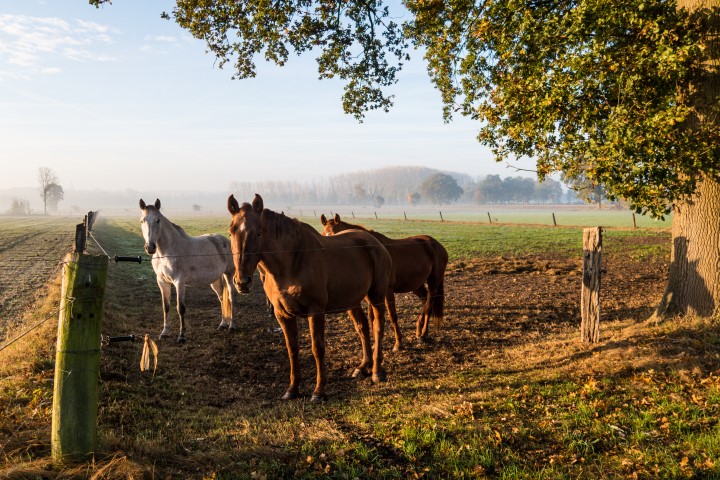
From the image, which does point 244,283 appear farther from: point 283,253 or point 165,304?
point 165,304

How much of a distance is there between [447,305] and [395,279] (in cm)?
388

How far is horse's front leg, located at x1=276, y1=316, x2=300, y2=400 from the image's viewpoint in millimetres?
6379

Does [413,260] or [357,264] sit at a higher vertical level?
[357,264]

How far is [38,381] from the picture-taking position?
18.9 feet

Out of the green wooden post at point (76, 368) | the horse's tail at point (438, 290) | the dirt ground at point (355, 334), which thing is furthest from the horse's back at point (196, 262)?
the green wooden post at point (76, 368)

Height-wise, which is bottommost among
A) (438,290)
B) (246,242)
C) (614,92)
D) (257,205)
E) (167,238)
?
(438,290)

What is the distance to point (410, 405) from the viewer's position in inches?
229

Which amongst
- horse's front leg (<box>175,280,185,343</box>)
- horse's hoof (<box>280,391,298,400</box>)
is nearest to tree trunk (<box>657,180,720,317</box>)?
horse's hoof (<box>280,391,298,400</box>)

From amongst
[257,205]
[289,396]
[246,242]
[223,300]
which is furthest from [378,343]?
[223,300]

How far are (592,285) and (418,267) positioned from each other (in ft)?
10.8

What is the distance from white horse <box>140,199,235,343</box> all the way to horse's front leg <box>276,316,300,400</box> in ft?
11.9

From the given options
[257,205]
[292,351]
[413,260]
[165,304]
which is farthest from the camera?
[165,304]

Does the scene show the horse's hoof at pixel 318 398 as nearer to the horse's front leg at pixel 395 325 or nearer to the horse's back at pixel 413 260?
the horse's front leg at pixel 395 325

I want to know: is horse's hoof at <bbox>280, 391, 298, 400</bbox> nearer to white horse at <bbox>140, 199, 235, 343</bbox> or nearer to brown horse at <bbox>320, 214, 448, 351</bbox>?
brown horse at <bbox>320, 214, 448, 351</bbox>
